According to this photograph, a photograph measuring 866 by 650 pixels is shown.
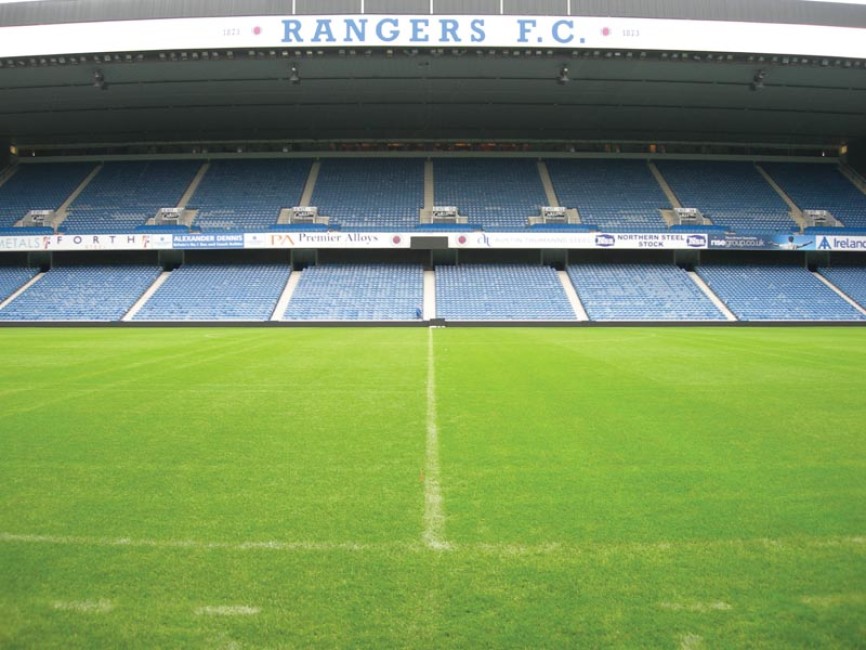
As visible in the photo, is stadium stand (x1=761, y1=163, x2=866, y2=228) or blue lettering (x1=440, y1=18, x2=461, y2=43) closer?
blue lettering (x1=440, y1=18, x2=461, y2=43)

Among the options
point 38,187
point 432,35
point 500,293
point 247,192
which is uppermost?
point 432,35

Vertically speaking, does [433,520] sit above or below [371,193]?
below

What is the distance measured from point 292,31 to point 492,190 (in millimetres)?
16461

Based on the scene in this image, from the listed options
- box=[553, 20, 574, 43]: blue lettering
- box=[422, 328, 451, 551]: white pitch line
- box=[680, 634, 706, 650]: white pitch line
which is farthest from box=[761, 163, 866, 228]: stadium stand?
box=[680, 634, 706, 650]: white pitch line

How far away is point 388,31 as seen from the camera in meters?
27.5

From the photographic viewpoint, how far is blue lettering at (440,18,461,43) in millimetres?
27453

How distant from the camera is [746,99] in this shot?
33.8 m

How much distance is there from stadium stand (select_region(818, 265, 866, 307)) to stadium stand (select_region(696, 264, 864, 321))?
36.5 inches

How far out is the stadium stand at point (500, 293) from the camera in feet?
101

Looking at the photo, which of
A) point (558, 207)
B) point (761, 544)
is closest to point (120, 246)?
point (558, 207)

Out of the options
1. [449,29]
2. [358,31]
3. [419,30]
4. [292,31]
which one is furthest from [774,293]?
[292,31]

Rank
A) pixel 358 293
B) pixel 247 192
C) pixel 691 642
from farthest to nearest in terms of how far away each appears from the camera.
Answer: pixel 247 192
pixel 358 293
pixel 691 642

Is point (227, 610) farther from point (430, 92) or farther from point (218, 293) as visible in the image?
point (430, 92)

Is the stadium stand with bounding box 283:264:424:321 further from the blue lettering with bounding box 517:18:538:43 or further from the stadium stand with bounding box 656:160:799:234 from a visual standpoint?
the stadium stand with bounding box 656:160:799:234
